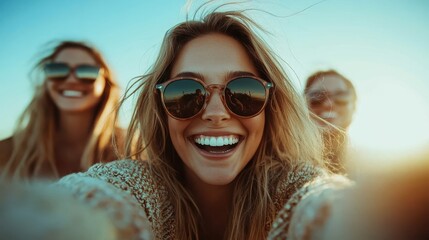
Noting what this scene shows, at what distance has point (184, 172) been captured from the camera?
2.51 meters

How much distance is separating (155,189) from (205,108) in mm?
474

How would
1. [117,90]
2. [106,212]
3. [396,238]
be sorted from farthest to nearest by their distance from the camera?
[117,90], [106,212], [396,238]

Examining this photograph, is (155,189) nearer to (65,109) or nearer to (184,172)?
(184,172)

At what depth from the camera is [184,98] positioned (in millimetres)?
2127

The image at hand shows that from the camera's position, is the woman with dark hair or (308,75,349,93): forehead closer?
the woman with dark hair

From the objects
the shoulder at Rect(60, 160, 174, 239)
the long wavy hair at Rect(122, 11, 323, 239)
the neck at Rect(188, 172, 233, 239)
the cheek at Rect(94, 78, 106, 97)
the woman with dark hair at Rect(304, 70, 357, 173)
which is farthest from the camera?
the cheek at Rect(94, 78, 106, 97)

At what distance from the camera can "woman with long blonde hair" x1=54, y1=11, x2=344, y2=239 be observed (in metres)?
2.07

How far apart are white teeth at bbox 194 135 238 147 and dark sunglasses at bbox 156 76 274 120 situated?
0.14 metres

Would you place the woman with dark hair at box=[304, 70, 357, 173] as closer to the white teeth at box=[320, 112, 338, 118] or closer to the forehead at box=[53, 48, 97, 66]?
the white teeth at box=[320, 112, 338, 118]

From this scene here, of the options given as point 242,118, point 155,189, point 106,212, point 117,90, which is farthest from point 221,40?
point 117,90

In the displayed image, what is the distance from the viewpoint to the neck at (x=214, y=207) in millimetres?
2369

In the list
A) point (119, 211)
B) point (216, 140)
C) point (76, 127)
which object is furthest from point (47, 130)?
point (119, 211)

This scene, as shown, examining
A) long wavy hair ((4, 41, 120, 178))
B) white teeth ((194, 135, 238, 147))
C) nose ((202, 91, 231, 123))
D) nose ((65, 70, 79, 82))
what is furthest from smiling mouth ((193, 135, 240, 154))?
nose ((65, 70, 79, 82))

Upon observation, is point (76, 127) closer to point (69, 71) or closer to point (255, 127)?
point (69, 71)
